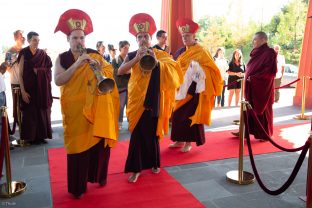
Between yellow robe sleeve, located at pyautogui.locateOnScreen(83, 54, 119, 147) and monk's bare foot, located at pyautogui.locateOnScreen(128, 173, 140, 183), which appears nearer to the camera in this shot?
→ yellow robe sleeve, located at pyautogui.locateOnScreen(83, 54, 119, 147)

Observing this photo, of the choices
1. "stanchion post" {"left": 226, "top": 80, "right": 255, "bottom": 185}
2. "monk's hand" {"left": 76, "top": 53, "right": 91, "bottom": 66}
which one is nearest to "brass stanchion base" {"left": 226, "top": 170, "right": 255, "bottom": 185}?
"stanchion post" {"left": 226, "top": 80, "right": 255, "bottom": 185}

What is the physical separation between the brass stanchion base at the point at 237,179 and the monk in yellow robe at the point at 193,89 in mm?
900

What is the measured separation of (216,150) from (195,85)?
3.61 ft

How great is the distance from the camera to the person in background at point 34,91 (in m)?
5.02

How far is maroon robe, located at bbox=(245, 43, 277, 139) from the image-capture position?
5.08 metres

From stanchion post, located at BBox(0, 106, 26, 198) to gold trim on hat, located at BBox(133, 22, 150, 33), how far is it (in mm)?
1603

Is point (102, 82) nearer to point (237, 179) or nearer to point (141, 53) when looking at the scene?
point (141, 53)

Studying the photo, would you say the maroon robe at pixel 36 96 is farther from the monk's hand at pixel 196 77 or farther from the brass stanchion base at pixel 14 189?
the monk's hand at pixel 196 77

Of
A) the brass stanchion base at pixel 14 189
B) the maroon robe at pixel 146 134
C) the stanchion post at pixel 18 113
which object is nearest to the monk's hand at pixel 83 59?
the maroon robe at pixel 146 134

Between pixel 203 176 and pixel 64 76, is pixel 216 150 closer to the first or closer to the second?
pixel 203 176

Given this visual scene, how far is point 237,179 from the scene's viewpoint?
372 cm

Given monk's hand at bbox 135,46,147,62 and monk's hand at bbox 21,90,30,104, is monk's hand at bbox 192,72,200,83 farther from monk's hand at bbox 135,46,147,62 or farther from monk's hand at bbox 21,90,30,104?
monk's hand at bbox 21,90,30,104

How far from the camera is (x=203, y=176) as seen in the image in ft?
12.9

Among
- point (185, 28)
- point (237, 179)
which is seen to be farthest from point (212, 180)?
point (185, 28)
